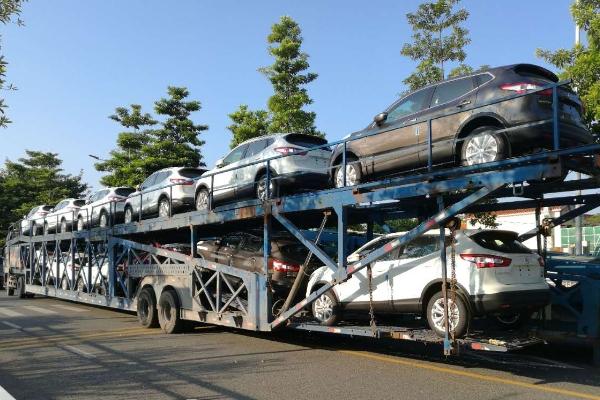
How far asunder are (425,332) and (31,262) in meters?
17.6

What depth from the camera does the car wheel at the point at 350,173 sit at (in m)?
8.94

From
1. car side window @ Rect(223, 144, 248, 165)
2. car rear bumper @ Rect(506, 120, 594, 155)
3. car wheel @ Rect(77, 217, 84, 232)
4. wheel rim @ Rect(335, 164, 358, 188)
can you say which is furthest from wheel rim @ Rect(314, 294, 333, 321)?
car wheel @ Rect(77, 217, 84, 232)

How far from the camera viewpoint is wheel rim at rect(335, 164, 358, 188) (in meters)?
9.03

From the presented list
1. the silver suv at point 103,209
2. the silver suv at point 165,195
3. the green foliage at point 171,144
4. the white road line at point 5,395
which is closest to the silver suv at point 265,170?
the silver suv at point 165,195

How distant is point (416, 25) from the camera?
18.7 m

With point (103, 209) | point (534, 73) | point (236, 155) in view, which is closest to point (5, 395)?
point (236, 155)

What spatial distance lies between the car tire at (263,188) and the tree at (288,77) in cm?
1147

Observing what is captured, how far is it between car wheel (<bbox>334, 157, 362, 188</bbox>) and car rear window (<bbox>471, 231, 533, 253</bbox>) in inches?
85.3

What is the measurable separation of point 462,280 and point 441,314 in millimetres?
544

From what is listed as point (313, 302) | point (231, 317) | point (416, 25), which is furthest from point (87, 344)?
point (416, 25)

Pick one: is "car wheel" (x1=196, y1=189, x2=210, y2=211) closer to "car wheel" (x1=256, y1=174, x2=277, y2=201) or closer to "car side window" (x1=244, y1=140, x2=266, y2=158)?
"car side window" (x1=244, y1=140, x2=266, y2=158)

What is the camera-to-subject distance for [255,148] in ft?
38.2

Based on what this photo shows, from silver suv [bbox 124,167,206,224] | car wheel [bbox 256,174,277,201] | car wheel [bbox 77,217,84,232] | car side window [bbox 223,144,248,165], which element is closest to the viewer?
car wheel [bbox 256,174,277,201]

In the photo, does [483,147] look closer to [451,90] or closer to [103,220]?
[451,90]
